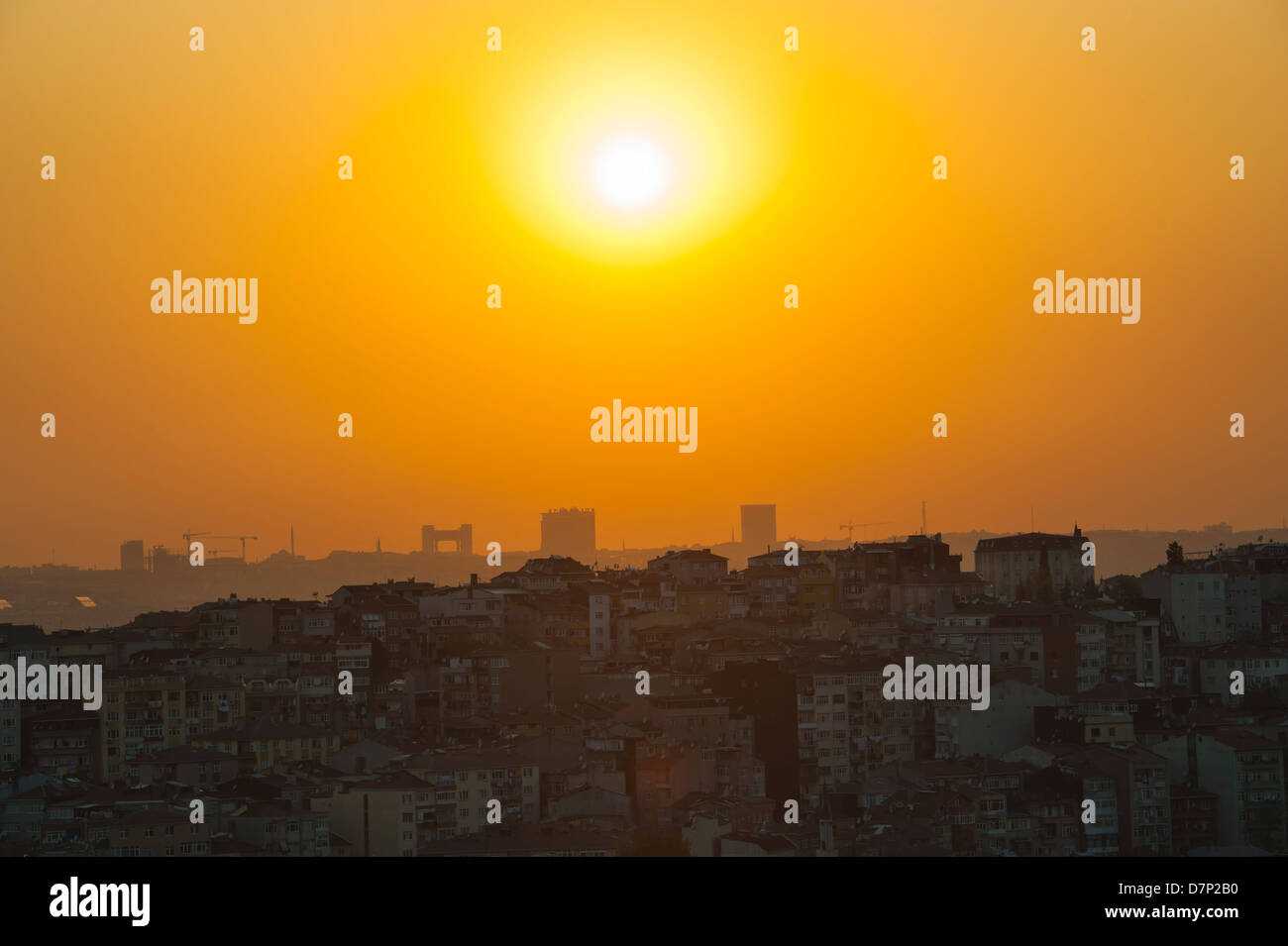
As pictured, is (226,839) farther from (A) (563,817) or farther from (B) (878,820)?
(B) (878,820)

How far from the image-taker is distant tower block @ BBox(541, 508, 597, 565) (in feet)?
98.4

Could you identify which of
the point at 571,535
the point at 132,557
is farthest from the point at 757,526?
the point at 132,557

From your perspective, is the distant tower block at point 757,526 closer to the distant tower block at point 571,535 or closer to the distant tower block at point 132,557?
the distant tower block at point 571,535

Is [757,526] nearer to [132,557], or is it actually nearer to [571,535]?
[571,535]

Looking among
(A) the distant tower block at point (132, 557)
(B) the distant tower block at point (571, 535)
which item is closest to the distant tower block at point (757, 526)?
(B) the distant tower block at point (571, 535)

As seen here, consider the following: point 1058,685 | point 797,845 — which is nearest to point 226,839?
point 797,845

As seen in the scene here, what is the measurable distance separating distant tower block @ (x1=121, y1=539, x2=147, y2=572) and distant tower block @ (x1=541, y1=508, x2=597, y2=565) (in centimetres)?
746

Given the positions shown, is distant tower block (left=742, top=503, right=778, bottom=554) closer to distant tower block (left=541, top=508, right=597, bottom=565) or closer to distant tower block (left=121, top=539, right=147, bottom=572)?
distant tower block (left=541, top=508, right=597, bottom=565)

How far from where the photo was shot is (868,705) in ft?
58.5

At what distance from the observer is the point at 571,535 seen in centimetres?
3102

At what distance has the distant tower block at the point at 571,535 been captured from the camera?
98.4 feet

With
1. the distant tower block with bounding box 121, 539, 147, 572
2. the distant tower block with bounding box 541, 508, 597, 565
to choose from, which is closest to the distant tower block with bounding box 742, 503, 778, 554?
the distant tower block with bounding box 541, 508, 597, 565

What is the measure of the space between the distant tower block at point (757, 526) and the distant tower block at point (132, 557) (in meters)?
11.1

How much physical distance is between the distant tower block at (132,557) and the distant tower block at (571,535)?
7.46m
